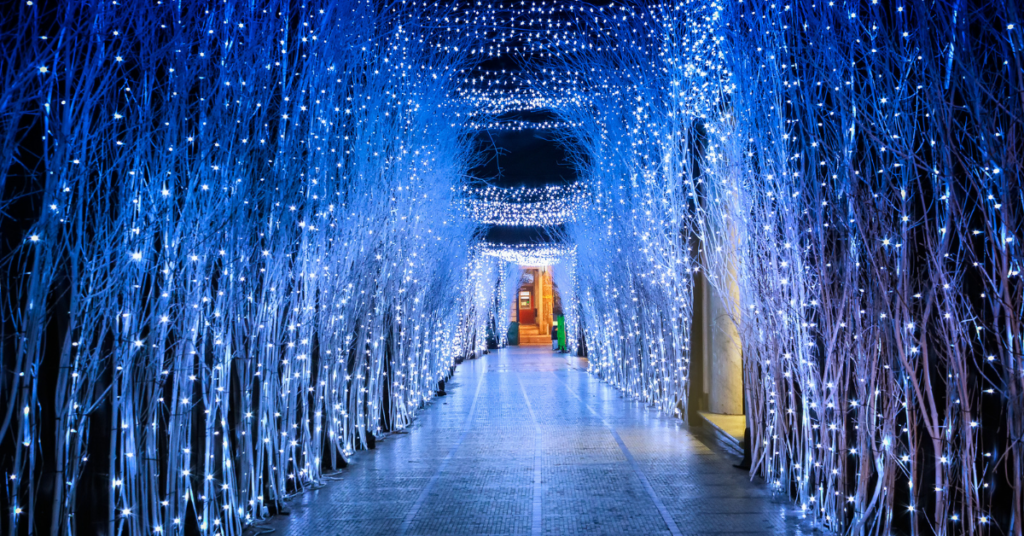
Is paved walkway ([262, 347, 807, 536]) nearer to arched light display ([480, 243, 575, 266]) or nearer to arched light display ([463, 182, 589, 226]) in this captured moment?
arched light display ([463, 182, 589, 226])

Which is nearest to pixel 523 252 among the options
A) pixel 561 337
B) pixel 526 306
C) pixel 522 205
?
pixel 561 337

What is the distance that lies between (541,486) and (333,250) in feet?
5.91

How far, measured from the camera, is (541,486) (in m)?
4.83

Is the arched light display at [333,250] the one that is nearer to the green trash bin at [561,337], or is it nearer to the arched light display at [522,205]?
the arched light display at [522,205]

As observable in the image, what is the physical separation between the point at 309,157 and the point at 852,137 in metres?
2.48

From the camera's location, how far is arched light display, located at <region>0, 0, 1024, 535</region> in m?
2.50

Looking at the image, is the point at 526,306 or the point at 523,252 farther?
the point at 526,306

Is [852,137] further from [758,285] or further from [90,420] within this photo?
[90,420]

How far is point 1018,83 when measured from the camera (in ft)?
7.42

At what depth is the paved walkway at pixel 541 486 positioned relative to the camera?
3.94m

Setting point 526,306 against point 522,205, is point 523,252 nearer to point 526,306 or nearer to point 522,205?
point 522,205

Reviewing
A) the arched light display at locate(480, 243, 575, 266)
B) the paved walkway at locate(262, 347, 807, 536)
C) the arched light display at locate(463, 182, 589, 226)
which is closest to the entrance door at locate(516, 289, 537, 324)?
the arched light display at locate(480, 243, 575, 266)

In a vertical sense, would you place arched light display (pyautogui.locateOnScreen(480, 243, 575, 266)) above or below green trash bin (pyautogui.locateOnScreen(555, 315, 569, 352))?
above

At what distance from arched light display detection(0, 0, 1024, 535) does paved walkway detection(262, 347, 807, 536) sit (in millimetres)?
305
